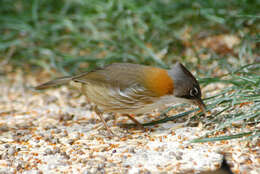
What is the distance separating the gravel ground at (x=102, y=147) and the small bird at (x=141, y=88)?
285 millimetres

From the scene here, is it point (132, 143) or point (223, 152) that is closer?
point (223, 152)

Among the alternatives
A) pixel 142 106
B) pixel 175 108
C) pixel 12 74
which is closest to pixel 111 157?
pixel 142 106

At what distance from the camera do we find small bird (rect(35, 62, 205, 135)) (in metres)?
3.69

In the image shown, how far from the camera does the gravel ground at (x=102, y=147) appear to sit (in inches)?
125

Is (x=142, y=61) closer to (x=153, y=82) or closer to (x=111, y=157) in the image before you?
(x=153, y=82)

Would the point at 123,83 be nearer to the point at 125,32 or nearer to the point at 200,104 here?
the point at 200,104

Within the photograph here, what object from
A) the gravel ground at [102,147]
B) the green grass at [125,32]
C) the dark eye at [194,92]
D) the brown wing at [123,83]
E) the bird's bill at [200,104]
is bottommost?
the gravel ground at [102,147]

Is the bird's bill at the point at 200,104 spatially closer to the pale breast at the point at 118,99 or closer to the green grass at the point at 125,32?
the pale breast at the point at 118,99

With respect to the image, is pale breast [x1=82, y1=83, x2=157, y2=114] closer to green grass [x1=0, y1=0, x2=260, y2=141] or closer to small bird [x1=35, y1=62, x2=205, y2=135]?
small bird [x1=35, y1=62, x2=205, y2=135]

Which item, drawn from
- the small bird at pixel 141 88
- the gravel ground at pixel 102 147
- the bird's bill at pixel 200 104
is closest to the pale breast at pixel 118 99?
the small bird at pixel 141 88

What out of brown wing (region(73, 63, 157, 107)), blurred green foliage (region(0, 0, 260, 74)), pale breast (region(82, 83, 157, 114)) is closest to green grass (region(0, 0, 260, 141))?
blurred green foliage (region(0, 0, 260, 74))

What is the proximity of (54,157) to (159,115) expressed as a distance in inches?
57.5

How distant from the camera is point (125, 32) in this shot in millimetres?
6113

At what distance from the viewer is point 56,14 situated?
7.40m
